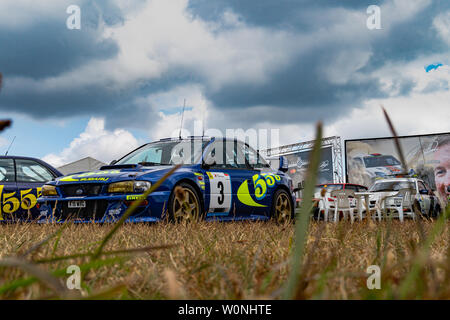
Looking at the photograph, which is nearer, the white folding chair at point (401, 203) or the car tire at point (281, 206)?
the white folding chair at point (401, 203)

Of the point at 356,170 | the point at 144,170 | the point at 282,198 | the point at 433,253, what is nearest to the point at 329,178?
the point at 356,170

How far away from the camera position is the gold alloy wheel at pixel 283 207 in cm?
783

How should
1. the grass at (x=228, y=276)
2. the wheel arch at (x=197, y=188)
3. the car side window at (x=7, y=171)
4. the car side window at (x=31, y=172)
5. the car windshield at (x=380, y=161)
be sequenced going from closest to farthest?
the grass at (x=228, y=276)
the wheel arch at (x=197, y=188)
the car side window at (x=7, y=171)
the car side window at (x=31, y=172)
the car windshield at (x=380, y=161)

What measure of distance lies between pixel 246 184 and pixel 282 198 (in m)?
1.14

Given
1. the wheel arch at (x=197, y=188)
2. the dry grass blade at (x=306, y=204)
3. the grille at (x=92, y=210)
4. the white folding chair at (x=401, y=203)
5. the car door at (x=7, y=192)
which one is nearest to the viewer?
the dry grass blade at (x=306, y=204)

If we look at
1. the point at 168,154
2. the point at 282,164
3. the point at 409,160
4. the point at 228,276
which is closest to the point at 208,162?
the point at 168,154

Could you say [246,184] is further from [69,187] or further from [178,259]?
[178,259]

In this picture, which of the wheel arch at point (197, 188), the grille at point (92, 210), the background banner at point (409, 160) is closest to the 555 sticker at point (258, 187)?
the wheel arch at point (197, 188)

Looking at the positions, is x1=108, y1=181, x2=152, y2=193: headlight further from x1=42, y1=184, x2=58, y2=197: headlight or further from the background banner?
the background banner

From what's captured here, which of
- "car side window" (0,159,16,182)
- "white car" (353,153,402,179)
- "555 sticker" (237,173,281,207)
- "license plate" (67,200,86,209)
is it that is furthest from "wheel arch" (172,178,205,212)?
"white car" (353,153,402,179)

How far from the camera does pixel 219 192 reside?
6.63 metres

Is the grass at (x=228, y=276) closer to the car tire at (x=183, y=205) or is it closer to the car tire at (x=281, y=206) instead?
the car tire at (x=183, y=205)

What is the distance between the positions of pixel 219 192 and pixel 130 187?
1.47 meters

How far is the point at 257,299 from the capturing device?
3.12 ft
